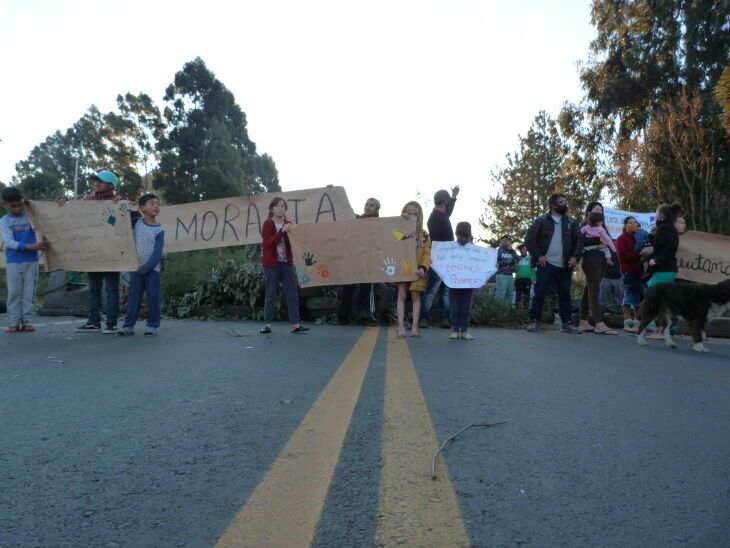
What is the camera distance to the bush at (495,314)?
1016cm

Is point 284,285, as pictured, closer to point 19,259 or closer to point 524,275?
point 19,259

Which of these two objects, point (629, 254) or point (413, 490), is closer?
point (413, 490)

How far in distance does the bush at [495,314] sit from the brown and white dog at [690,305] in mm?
2788

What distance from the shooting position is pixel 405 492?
215cm

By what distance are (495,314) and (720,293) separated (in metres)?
3.69

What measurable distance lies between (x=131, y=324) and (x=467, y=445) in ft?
18.9

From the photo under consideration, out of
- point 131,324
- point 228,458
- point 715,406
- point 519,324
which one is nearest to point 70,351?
point 131,324

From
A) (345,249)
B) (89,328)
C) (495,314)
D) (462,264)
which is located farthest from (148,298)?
(495,314)

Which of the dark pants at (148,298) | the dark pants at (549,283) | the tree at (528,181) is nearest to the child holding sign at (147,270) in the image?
the dark pants at (148,298)

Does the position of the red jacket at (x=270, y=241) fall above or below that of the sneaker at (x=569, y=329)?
above

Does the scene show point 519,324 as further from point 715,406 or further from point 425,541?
point 425,541

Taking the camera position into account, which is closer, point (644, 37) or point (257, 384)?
point (257, 384)

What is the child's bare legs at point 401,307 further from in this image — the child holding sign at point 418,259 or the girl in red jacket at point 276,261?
the girl in red jacket at point 276,261

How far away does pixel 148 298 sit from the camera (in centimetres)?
752
